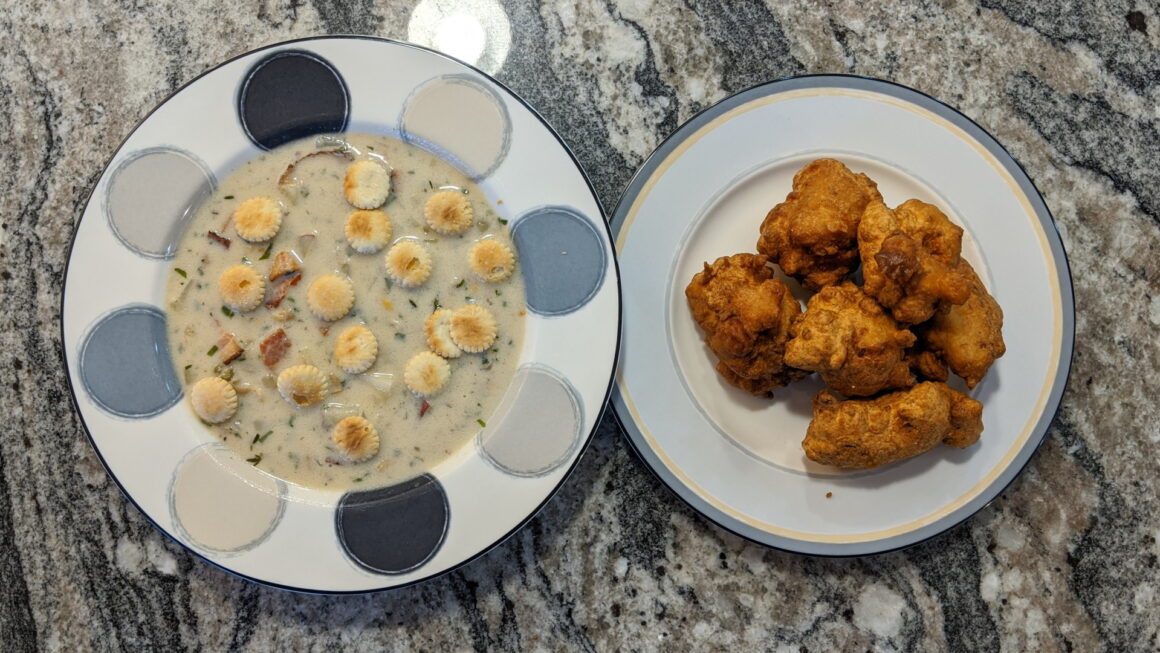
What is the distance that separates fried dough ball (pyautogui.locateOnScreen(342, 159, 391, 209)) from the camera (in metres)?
2.51

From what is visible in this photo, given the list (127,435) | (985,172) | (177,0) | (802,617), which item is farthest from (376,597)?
(985,172)

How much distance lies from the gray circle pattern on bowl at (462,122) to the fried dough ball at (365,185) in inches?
6.4

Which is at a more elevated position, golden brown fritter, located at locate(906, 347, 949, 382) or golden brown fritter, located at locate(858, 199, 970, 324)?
golden brown fritter, located at locate(858, 199, 970, 324)

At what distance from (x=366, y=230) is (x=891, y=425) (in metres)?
1.79

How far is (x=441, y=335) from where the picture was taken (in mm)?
2533

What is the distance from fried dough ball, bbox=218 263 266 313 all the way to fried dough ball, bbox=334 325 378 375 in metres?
0.30

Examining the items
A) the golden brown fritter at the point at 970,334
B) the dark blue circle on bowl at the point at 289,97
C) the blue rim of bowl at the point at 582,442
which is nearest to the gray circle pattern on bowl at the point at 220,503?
the blue rim of bowl at the point at 582,442

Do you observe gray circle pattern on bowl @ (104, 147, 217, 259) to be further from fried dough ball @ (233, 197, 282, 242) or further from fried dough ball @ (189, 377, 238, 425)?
fried dough ball @ (189, 377, 238, 425)

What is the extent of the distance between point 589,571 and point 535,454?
1.97 ft

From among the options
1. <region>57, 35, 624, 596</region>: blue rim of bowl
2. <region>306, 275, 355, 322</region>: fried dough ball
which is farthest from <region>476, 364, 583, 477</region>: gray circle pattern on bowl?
<region>306, 275, 355, 322</region>: fried dough ball

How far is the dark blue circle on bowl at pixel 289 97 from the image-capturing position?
245 cm

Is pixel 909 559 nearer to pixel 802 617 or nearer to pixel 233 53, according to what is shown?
pixel 802 617

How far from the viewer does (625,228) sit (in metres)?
2.57

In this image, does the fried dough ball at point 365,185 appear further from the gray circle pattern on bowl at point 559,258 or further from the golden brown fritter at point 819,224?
the golden brown fritter at point 819,224
